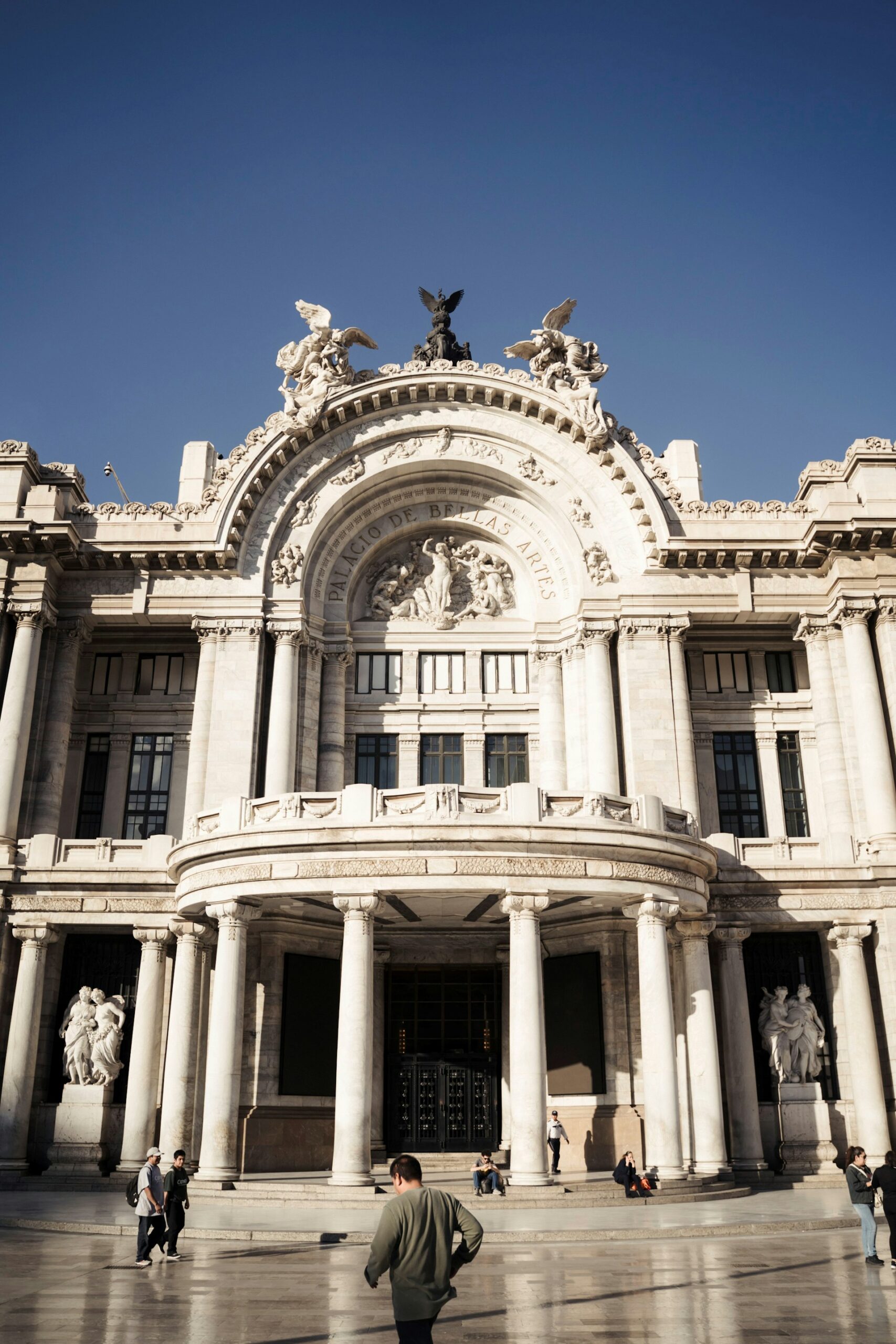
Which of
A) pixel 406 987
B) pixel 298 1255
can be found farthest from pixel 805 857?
pixel 298 1255

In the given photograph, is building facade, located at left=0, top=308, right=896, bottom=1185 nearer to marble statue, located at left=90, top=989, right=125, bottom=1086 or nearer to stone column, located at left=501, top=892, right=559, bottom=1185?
stone column, located at left=501, top=892, right=559, bottom=1185

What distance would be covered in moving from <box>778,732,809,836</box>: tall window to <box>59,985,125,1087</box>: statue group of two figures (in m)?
21.9

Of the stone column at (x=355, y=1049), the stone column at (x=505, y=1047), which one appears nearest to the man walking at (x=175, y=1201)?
the stone column at (x=355, y=1049)

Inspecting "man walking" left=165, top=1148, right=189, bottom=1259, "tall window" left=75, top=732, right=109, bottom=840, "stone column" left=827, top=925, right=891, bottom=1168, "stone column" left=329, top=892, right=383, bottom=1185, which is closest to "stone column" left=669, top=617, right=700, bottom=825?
"stone column" left=827, top=925, right=891, bottom=1168

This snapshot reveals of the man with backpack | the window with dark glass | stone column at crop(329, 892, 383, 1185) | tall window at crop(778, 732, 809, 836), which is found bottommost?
the man with backpack

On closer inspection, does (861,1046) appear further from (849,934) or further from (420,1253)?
(420,1253)

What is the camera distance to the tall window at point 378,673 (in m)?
40.0

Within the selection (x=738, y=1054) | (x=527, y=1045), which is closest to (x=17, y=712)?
(x=527, y=1045)

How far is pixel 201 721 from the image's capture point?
37.0m

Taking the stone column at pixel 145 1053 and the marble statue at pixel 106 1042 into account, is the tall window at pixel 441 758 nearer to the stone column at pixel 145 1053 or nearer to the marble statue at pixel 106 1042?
the stone column at pixel 145 1053

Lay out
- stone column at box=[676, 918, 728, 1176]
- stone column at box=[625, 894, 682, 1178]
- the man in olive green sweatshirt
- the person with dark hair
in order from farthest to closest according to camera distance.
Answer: stone column at box=[676, 918, 728, 1176] → stone column at box=[625, 894, 682, 1178] → the person with dark hair → the man in olive green sweatshirt

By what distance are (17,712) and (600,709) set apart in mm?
18322

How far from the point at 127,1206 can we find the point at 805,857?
21.1 m

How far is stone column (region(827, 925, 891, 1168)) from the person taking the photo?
1240 inches
